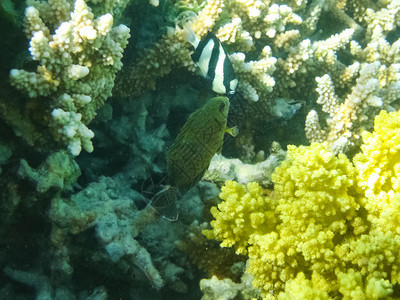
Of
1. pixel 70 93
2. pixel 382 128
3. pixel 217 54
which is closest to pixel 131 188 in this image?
pixel 70 93

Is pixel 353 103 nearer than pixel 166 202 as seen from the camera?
No

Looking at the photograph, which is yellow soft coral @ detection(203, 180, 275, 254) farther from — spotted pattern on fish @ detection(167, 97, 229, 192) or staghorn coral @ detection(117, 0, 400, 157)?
staghorn coral @ detection(117, 0, 400, 157)

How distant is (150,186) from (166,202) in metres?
0.19

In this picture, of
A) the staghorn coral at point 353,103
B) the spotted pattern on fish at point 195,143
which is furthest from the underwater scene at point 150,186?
the staghorn coral at point 353,103

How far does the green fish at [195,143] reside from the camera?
2.43 m

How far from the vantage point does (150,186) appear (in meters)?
2.61

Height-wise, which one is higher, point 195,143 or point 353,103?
point 195,143

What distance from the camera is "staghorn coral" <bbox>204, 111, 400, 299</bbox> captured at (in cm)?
206

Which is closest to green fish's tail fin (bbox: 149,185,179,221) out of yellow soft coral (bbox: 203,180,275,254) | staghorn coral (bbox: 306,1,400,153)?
yellow soft coral (bbox: 203,180,275,254)

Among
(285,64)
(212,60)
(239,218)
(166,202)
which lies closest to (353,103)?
(285,64)

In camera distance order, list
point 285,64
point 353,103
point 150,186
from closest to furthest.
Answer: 1. point 150,186
2. point 353,103
3. point 285,64

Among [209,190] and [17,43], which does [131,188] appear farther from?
[17,43]

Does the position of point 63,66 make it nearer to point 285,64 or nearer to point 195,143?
point 195,143

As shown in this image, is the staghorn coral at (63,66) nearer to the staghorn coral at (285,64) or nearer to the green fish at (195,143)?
the green fish at (195,143)
